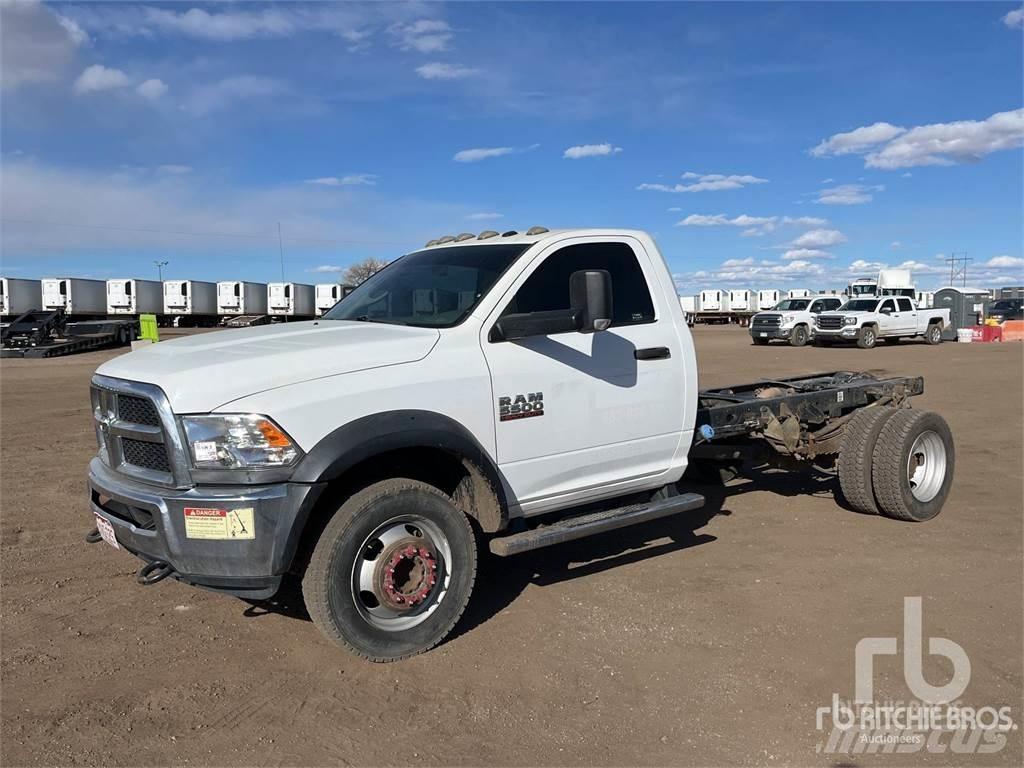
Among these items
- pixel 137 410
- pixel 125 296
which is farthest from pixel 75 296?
pixel 137 410

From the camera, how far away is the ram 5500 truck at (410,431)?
11.8ft

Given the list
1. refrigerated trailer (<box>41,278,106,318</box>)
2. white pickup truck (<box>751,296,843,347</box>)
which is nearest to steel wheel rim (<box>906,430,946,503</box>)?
white pickup truck (<box>751,296,843,347</box>)

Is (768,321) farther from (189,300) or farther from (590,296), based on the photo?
(189,300)

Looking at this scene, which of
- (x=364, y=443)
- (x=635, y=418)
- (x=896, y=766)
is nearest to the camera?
(x=896, y=766)

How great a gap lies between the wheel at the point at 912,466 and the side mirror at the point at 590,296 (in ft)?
10.6

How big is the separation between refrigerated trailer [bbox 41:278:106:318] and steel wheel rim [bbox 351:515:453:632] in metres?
44.9

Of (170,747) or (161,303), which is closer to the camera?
(170,747)

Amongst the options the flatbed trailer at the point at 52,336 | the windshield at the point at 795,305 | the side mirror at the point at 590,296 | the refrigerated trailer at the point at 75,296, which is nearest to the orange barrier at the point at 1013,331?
the windshield at the point at 795,305

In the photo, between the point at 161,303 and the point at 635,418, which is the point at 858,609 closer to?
the point at 635,418

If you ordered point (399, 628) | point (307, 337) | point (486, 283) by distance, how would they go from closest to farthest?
point (399, 628) < point (307, 337) < point (486, 283)

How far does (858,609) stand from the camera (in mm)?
4578

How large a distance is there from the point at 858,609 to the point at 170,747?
140 inches

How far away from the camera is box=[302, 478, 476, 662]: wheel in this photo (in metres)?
3.76

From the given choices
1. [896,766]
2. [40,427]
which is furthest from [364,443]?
[40,427]
